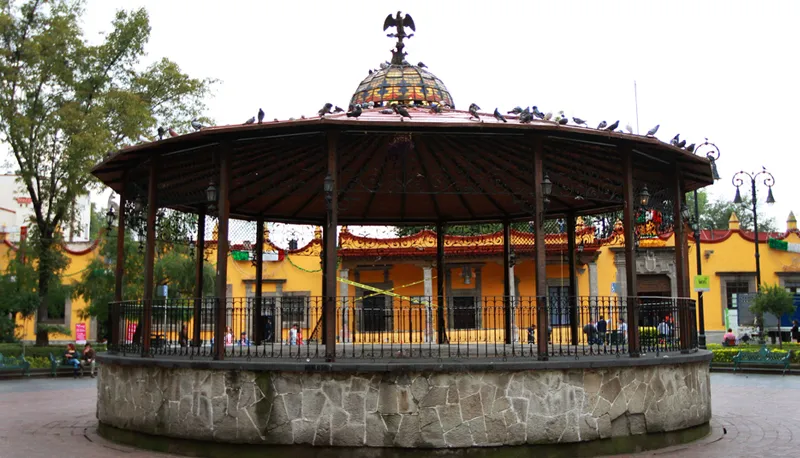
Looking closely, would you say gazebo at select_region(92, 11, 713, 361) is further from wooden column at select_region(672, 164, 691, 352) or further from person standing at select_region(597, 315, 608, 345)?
person standing at select_region(597, 315, 608, 345)

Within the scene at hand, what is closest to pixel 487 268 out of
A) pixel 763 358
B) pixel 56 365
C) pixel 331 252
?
pixel 763 358

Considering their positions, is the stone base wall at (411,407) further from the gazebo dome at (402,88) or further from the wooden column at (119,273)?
the gazebo dome at (402,88)

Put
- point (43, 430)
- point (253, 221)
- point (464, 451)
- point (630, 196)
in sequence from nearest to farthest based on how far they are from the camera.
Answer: point (464, 451) → point (630, 196) → point (43, 430) → point (253, 221)

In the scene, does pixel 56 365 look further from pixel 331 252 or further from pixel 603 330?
pixel 603 330

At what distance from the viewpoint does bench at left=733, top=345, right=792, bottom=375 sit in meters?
23.8

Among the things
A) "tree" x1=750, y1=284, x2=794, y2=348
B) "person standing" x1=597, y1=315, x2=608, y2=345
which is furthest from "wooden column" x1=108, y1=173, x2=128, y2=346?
"tree" x1=750, y1=284, x2=794, y2=348

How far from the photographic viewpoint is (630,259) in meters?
11.3

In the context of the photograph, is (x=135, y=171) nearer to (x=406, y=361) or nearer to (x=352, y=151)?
(x=352, y=151)

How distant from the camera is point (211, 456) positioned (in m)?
10.1

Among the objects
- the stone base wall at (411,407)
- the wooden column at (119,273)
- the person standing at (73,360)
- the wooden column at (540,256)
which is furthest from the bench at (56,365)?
the wooden column at (540,256)

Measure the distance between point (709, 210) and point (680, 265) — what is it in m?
62.1

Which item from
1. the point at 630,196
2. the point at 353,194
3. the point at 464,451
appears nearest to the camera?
the point at 464,451

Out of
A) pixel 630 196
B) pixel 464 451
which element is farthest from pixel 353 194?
pixel 464 451

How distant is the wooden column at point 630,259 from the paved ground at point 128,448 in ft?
5.15
